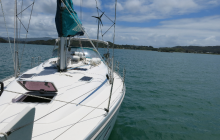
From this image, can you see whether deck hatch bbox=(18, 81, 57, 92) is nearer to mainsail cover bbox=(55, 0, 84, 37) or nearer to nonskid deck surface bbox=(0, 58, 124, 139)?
nonskid deck surface bbox=(0, 58, 124, 139)

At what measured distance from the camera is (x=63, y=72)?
6359 millimetres

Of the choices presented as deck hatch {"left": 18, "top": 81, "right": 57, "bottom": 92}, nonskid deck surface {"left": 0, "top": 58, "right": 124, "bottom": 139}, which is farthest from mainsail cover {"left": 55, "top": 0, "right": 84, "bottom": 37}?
deck hatch {"left": 18, "top": 81, "right": 57, "bottom": 92}

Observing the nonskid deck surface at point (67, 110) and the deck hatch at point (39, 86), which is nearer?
the nonskid deck surface at point (67, 110)

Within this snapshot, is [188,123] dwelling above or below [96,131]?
below

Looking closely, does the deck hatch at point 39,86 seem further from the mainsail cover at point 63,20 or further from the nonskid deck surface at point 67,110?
the mainsail cover at point 63,20

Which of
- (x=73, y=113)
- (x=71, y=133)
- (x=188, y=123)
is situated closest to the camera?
(x=71, y=133)

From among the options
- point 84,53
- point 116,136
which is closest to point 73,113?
point 116,136

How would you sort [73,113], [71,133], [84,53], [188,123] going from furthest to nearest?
[84,53] → [188,123] → [73,113] → [71,133]

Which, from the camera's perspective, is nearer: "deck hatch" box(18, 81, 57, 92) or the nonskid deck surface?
the nonskid deck surface

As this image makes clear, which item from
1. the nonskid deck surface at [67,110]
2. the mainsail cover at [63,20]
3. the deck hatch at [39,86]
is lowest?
the nonskid deck surface at [67,110]

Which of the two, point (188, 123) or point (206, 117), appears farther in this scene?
point (206, 117)

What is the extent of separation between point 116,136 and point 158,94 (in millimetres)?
5878

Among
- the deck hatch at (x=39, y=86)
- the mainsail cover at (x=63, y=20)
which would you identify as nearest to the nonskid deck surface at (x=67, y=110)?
the deck hatch at (x=39, y=86)

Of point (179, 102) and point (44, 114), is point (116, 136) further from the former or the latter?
point (179, 102)
